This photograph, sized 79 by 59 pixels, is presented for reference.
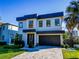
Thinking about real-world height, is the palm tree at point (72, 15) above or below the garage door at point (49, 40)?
above

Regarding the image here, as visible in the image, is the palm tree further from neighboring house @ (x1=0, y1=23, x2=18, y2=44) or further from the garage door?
neighboring house @ (x1=0, y1=23, x2=18, y2=44)

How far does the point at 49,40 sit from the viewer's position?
97.2 feet

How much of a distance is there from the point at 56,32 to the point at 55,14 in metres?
3.99

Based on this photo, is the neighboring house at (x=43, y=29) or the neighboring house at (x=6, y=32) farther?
the neighboring house at (x=6, y=32)

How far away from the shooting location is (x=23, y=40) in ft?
98.3

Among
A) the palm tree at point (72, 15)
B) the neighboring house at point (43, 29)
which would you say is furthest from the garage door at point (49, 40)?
the palm tree at point (72, 15)

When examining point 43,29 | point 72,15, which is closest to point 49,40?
point 43,29

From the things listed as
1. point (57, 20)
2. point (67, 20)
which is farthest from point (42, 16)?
point (67, 20)

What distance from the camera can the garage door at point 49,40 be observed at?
93.9 ft

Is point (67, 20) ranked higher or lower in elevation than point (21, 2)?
lower

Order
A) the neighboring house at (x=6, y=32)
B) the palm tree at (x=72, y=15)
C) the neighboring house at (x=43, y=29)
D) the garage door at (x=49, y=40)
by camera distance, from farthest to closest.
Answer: the neighboring house at (x=6, y=32), the garage door at (x=49, y=40), the palm tree at (x=72, y=15), the neighboring house at (x=43, y=29)

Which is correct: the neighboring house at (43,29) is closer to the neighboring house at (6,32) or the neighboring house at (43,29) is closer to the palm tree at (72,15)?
the palm tree at (72,15)

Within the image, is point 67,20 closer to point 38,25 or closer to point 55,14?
point 55,14

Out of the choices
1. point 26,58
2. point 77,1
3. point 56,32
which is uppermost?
point 77,1
